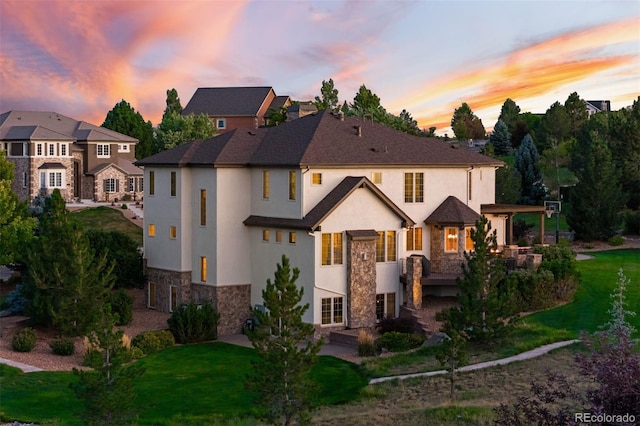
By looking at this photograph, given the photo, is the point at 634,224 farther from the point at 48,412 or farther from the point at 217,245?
the point at 48,412

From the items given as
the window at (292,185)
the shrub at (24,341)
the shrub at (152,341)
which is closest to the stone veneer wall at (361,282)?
the window at (292,185)

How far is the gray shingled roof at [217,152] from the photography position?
4166 centimetres

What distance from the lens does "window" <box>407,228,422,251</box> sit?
43000mm

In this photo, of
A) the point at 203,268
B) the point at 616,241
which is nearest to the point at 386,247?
the point at 203,268

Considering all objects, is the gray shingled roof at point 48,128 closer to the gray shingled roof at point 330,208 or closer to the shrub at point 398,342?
the gray shingled roof at point 330,208

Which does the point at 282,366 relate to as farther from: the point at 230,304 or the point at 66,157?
the point at 66,157

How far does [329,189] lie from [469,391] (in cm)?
1508

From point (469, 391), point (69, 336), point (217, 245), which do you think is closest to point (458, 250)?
point (217, 245)

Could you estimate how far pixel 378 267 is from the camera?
40.4 m

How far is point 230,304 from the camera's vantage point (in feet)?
136

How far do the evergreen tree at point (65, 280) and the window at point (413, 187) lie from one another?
15257 mm

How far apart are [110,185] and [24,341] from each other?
4841cm

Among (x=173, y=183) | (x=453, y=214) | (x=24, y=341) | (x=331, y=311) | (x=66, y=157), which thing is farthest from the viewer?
(x=66, y=157)

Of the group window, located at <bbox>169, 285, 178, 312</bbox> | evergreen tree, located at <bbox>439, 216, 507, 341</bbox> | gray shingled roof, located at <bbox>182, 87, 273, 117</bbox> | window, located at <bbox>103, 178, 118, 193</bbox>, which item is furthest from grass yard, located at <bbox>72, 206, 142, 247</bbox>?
gray shingled roof, located at <bbox>182, 87, 273, 117</bbox>
